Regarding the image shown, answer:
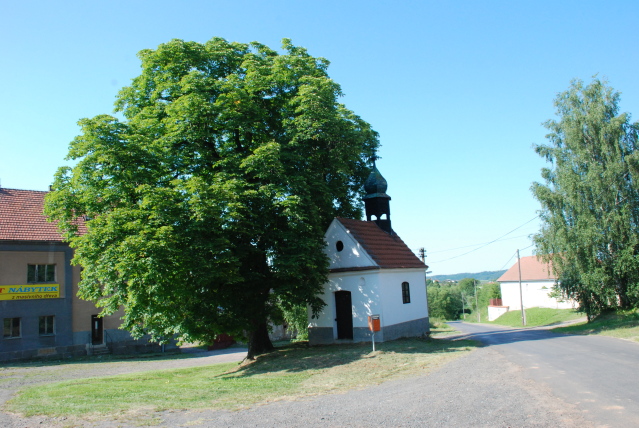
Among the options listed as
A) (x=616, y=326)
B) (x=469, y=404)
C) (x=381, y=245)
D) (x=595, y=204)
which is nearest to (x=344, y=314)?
(x=381, y=245)

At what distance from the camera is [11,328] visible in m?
24.2

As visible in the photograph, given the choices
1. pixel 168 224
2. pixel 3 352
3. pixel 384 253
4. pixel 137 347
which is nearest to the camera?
pixel 168 224

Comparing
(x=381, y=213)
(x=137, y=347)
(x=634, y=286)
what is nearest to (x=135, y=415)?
(x=381, y=213)

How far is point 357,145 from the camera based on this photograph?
781 inches

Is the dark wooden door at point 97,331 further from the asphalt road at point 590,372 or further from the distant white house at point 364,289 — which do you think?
the asphalt road at point 590,372

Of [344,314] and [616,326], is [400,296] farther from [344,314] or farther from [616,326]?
[616,326]

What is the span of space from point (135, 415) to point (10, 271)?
19562mm

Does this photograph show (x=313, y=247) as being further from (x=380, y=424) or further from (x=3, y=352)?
(x=3, y=352)

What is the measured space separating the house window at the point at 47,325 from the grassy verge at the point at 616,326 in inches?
1065

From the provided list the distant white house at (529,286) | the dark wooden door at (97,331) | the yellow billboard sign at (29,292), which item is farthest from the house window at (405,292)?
the distant white house at (529,286)

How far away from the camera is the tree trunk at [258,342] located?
782 inches

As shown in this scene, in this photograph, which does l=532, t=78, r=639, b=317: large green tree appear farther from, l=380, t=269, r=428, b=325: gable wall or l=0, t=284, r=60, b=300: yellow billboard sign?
l=0, t=284, r=60, b=300: yellow billboard sign

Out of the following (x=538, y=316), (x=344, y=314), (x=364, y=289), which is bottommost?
(x=538, y=316)

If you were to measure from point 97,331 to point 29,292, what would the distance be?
4517 millimetres
